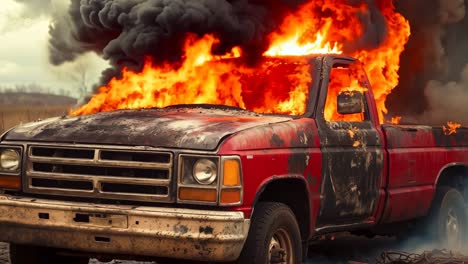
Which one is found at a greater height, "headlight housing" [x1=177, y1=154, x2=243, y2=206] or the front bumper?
"headlight housing" [x1=177, y1=154, x2=243, y2=206]

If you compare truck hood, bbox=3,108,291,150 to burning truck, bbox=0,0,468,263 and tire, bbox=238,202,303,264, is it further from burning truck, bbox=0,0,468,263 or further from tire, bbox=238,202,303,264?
tire, bbox=238,202,303,264

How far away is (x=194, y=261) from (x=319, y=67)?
223 centimetres

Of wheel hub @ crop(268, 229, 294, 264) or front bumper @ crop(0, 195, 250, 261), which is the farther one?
wheel hub @ crop(268, 229, 294, 264)

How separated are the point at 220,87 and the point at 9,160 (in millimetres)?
1922

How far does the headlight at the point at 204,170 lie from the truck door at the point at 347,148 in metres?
1.41

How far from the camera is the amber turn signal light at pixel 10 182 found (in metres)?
6.04

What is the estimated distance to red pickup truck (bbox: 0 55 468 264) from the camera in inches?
215

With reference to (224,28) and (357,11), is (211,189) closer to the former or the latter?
(224,28)

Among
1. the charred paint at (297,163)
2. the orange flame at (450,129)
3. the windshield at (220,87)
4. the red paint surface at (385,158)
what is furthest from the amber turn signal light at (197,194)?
the orange flame at (450,129)

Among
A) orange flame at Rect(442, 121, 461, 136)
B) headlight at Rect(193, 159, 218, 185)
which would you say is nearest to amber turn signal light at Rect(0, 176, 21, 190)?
headlight at Rect(193, 159, 218, 185)

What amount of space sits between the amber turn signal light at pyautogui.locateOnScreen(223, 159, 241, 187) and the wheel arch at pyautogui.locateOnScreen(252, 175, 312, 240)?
0.61m

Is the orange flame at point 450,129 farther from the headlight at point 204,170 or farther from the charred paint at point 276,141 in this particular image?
the headlight at point 204,170

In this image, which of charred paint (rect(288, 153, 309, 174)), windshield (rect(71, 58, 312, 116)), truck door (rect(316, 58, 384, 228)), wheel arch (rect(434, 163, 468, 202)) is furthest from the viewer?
wheel arch (rect(434, 163, 468, 202))

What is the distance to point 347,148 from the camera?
7047 mm
